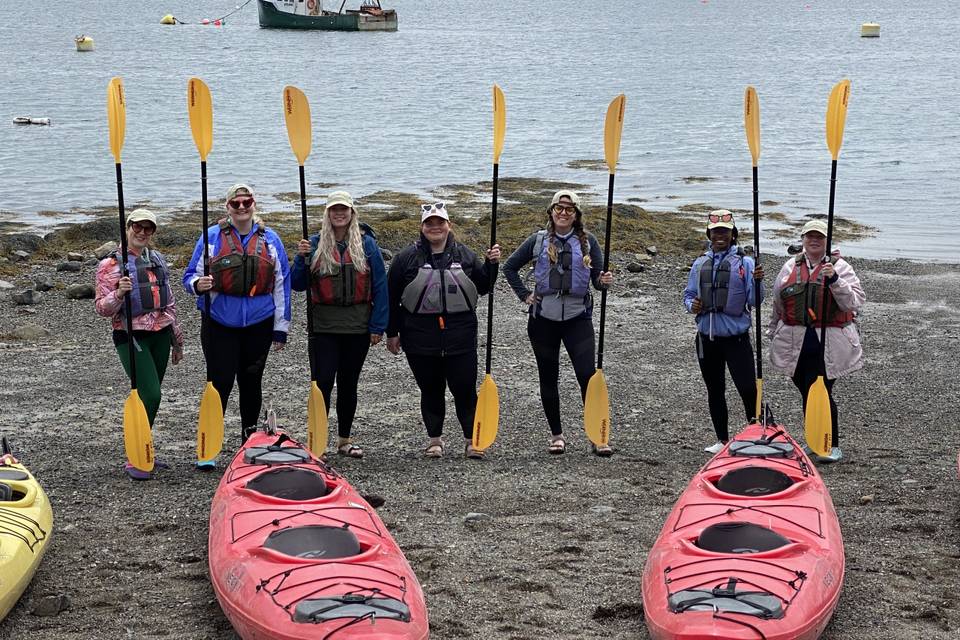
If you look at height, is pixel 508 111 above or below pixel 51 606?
below

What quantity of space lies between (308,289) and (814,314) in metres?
3.00

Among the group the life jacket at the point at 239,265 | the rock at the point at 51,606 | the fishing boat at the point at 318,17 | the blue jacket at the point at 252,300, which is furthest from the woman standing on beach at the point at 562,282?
the fishing boat at the point at 318,17

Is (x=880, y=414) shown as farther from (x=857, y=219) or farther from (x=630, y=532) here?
(x=857, y=219)

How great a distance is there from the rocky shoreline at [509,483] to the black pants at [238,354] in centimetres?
60

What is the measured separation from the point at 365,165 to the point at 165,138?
7.57m

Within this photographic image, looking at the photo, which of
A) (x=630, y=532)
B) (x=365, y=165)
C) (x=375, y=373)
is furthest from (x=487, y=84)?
(x=630, y=532)

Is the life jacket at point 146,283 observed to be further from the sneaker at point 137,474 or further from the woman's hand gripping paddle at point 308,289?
the sneaker at point 137,474

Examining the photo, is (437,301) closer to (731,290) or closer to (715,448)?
(731,290)

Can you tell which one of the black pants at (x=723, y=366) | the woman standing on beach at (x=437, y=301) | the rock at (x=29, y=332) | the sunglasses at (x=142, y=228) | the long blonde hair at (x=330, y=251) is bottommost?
the rock at (x=29, y=332)

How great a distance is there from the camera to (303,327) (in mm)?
11117

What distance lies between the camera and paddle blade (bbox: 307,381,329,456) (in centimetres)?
709

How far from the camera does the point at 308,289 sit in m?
6.80

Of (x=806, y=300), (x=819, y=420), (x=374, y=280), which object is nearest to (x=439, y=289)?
(x=374, y=280)

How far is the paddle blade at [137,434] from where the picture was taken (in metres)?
6.73
